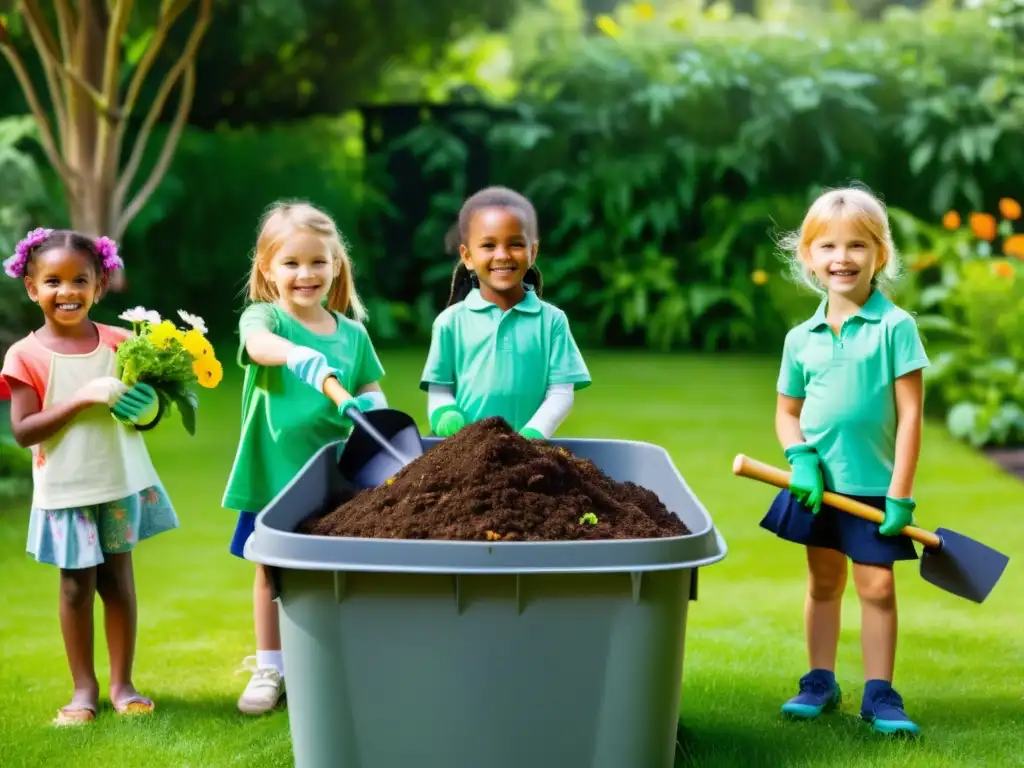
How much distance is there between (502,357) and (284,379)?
59 cm

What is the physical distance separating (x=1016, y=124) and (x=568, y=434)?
4900 millimetres

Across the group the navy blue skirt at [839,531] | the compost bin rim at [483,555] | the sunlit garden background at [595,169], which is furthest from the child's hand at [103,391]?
the sunlit garden background at [595,169]

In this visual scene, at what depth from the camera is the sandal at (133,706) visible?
365 centimetres

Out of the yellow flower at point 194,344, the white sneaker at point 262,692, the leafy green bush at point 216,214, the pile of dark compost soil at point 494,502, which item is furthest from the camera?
the leafy green bush at point 216,214

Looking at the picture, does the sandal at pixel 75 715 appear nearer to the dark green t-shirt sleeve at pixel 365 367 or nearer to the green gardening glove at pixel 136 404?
the green gardening glove at pixel 136 404

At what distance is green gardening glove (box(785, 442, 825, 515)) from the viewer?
3.37 metres

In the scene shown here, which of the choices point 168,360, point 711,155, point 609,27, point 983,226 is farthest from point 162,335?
point 609,27

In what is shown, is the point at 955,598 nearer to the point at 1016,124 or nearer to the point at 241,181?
the point at 1016,124

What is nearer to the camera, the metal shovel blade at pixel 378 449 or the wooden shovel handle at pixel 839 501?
the wooden shovel handle at pixel 839 501

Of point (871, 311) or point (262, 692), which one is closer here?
point (871, 311)

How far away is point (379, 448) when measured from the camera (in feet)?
11.4

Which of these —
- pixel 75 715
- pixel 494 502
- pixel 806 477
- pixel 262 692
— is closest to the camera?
pixel 494 502

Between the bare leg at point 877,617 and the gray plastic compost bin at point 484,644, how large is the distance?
2.89ft

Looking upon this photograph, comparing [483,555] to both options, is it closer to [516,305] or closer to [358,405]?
[358,405]
